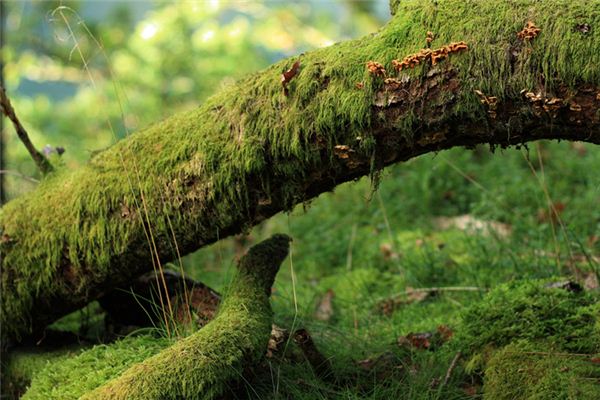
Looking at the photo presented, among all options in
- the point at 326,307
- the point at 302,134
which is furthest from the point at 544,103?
the point at 326,307

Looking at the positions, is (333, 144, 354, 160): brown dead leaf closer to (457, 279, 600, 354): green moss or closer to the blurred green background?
the blurred green background

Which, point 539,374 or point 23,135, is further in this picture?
point 23,135

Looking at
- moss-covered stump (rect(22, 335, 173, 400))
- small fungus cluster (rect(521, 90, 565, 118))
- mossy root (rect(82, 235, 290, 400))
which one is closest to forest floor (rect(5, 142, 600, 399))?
mossy root (rect(82, 235, 290, 400))

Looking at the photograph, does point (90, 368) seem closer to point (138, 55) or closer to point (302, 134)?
point (302, 134)

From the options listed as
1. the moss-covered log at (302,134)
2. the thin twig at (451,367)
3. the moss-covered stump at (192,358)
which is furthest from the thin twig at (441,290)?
the moss-covered log at (302,134)

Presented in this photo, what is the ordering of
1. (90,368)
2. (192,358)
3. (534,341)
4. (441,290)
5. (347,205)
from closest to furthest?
1. (192,358)
2. (90,368)
3. (534,341)
4. (441,290)
5. (347,205)

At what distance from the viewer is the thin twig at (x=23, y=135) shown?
3.58 metres

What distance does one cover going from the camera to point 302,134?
9.84ft

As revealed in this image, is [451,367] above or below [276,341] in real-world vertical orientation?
below

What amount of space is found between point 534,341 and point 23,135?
285 cm

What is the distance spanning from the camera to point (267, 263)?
11.3ft

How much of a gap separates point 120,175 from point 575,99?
6.96ft

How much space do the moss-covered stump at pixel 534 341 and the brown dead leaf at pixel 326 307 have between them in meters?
1.28

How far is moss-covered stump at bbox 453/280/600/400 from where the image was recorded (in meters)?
2.89
